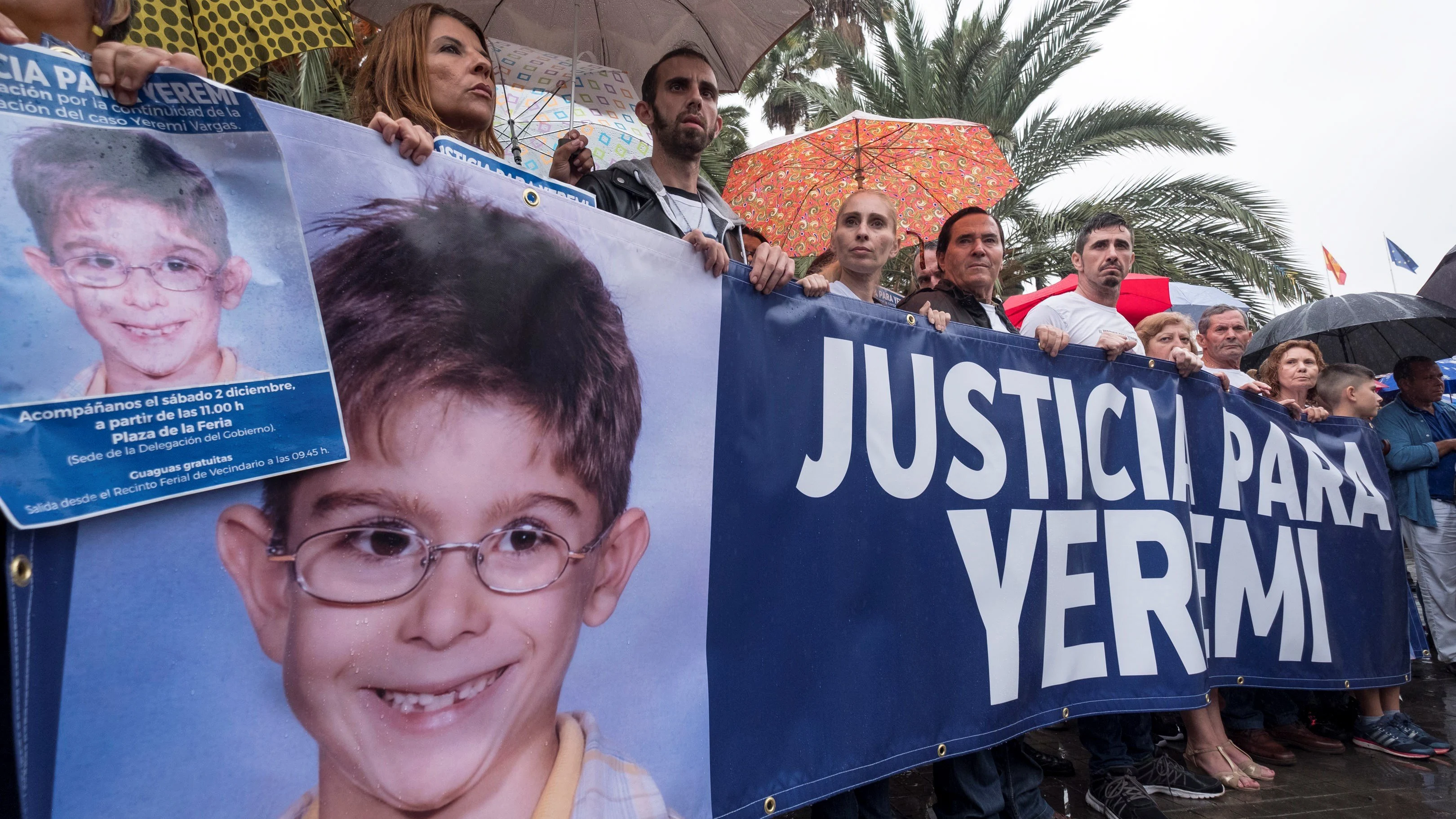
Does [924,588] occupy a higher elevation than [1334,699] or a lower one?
higher

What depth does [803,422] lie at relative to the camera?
2273mm

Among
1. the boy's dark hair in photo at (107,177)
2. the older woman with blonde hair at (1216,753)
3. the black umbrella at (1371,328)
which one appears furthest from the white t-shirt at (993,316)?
the black umbrella at (1371,328)

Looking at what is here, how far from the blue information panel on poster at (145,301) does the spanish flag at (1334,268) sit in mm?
13484

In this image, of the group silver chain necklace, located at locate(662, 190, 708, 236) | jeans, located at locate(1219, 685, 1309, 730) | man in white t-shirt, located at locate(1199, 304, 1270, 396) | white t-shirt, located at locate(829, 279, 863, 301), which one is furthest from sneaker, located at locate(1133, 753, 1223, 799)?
silver chain necklace, located at locate(662, 190, 708, 236)

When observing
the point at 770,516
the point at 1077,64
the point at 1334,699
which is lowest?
the point at 1334,699

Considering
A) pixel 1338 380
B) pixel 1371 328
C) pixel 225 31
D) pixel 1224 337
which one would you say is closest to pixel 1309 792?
pixel 1224 337

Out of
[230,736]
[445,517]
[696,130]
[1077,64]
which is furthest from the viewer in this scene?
[1077,64]

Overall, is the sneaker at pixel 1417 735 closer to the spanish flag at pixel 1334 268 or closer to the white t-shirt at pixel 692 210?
the white t-shirt at pixel 692 210

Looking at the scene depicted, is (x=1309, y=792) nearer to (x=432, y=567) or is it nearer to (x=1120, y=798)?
(x=1120, y=798)

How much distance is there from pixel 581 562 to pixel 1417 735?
15.4ft

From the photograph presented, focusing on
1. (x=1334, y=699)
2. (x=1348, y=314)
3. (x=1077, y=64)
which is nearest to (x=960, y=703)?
(x=1334, y=699)

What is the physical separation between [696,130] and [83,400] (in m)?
2.04

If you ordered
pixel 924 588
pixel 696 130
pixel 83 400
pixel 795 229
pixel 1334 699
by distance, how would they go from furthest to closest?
1. pixel 795 229
2. pixel 1334 699
3. pixel 696 130
4. pixel 924 588
5. pixel 83 400

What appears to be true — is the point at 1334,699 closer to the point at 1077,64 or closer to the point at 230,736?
the point at 230,736
